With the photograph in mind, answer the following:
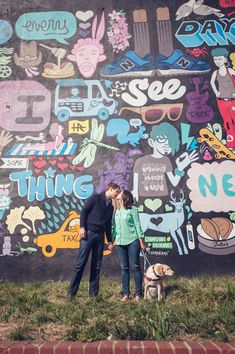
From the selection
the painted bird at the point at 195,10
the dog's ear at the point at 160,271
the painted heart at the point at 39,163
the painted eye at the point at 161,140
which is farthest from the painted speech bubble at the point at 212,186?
the painted bird at the point at 195,10

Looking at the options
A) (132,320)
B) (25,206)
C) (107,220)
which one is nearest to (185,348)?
(132,320)

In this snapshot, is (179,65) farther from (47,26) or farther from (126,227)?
(126,227)

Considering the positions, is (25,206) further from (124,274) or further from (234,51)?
(234,51)

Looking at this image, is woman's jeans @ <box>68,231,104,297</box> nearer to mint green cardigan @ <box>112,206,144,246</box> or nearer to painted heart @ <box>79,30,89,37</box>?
mint green cardigan @ <box>112,206,144,246</box>

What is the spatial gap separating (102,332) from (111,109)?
13.4 ft

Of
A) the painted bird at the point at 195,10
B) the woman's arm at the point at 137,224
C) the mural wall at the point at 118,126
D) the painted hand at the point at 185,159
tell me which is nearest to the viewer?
the woman's arm at the point at 137,224

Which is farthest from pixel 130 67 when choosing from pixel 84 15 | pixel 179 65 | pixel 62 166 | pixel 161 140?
pixel 62 166

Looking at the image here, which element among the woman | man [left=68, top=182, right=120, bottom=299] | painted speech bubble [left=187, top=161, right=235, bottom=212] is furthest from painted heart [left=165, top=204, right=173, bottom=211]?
man [left=68, top=182, right=120, bottom=299]

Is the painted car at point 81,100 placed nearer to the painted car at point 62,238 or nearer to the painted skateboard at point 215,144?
the painted skateboard at point 215,144

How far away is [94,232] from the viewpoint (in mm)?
5461

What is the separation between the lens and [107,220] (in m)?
5.64

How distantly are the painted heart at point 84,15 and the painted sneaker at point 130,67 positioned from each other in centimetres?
96

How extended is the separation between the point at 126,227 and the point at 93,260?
634mm

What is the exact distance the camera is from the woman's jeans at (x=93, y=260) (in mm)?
5319
